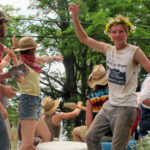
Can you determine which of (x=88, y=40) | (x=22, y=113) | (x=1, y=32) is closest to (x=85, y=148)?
(x=22, y=113)

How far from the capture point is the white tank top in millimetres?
3367

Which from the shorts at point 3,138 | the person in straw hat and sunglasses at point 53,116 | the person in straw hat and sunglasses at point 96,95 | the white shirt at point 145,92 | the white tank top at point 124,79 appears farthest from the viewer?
the person in straw hat and sunglasses at point 53,116

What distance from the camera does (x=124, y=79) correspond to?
3369 millimetres

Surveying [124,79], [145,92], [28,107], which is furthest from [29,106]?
[145,92]

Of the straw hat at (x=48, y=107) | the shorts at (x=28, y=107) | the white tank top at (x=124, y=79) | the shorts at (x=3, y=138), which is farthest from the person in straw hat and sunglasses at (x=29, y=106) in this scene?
the straw hat at (x=48, y=107)

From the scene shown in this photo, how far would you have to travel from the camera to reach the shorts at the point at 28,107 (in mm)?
3764

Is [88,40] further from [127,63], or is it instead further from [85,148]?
[85,148]

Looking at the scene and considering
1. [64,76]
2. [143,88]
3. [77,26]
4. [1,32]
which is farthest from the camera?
[64,76]

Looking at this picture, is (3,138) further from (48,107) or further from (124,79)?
(48,107)

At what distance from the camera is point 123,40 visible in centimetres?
353

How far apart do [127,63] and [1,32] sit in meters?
1.24

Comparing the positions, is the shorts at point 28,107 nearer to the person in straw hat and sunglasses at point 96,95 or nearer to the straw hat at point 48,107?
the person in straw hat and sunglasses at point 96,95

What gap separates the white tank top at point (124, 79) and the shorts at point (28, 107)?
0.87 metres

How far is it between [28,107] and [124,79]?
1.10 m
